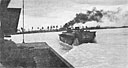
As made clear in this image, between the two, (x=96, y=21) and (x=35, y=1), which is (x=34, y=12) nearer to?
(x=35, y=1)

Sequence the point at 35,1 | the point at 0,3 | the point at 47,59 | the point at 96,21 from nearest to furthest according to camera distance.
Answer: the point at 0,3 → the point at 47,59 → the point at 35,1 → the point at 96,21

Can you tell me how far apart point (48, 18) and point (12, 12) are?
1.07 meters

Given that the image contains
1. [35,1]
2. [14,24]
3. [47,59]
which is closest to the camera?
[14,24]

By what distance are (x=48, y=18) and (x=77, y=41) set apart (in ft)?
11.1

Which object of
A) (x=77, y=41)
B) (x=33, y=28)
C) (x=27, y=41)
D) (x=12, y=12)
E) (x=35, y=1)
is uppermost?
(x=35, y=1)

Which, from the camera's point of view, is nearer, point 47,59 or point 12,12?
point 12,12

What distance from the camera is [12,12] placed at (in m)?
2.73

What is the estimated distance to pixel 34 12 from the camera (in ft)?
11.9

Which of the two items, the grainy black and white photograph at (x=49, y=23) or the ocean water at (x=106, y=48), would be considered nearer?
the grainy black and white photograph at (x=49, y=23)

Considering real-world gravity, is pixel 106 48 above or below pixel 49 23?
below

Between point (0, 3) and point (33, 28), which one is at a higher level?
point (0, 3)

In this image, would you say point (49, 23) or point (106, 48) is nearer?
point (49, 23)

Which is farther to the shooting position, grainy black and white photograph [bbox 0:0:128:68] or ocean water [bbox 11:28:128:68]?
ocean water [bbox 11:28:128:68]

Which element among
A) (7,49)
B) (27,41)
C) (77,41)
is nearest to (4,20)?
(7,49)
